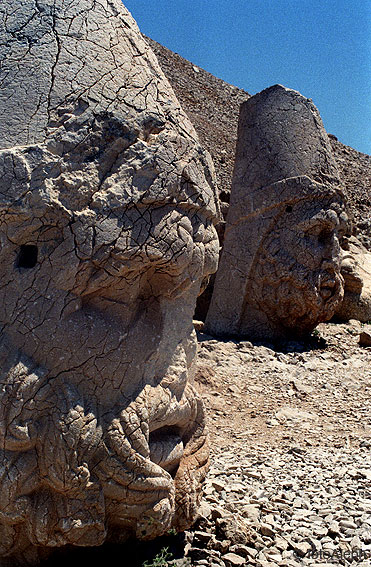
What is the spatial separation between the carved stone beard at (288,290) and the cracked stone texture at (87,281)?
394 centimetres

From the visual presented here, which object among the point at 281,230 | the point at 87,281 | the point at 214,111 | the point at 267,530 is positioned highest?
the point at 214,111

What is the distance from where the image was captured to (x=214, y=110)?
13.6 meters

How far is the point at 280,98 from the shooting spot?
6.29 metres

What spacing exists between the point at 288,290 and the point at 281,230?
2.19 feet

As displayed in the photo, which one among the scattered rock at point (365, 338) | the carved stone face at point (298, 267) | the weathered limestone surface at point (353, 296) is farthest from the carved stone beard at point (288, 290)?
the weathered limestone surface at point (353, 296)

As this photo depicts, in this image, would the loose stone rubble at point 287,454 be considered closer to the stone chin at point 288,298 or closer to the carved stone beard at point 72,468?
the stone chin at point 288,298

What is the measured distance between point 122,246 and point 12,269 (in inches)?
15.1

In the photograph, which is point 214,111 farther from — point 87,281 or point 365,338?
point 87,281

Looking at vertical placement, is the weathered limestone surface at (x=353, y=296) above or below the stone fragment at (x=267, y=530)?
above

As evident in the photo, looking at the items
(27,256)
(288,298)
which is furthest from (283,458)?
(288,298)

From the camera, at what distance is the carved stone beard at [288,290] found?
6008 millimetres

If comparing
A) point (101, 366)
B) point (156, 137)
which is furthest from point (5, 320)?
point (156, 137)

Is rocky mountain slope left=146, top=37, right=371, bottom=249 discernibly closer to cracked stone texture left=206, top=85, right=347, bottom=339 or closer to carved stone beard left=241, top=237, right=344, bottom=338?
cracked stone texture left=206, top=85, right=347, bottom=339

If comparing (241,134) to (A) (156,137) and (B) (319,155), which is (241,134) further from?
(A) (156,137)
